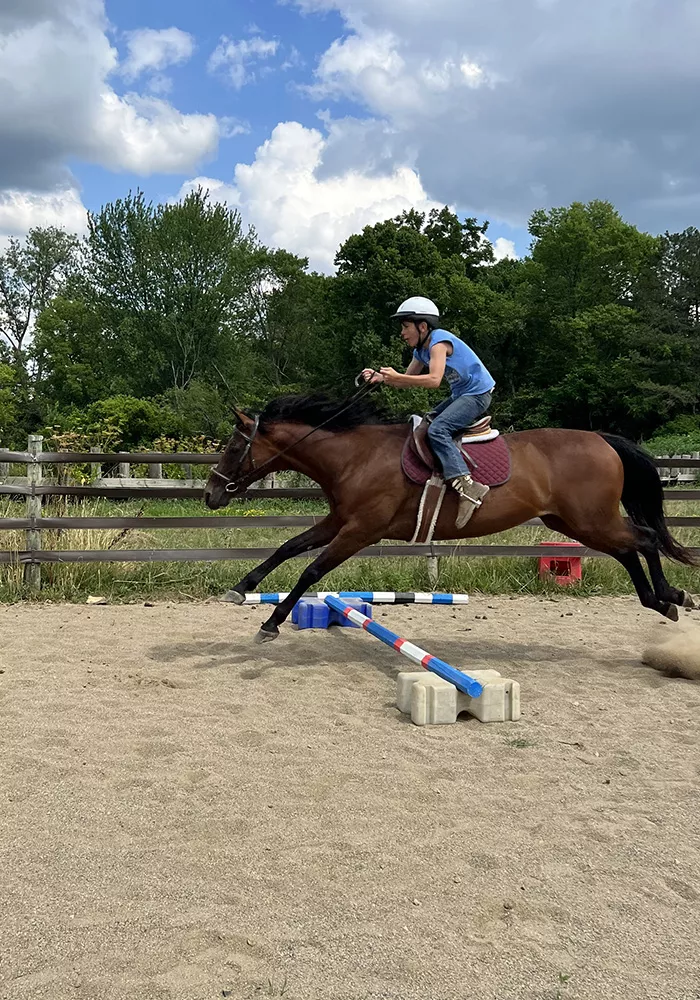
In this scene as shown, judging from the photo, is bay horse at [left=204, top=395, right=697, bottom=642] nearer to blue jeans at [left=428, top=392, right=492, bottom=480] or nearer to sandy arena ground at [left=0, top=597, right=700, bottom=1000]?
blue jeans at [left=428, top=392, right=492, bottom=480]

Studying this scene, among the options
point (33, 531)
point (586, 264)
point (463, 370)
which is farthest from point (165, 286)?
point (463, 370)

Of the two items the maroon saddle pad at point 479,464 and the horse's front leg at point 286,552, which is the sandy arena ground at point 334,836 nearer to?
the horse's front leg at point 286,552

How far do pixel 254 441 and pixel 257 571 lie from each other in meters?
1.01

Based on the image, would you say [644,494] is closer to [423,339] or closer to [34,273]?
[423,339]

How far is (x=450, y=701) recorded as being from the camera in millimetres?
4668

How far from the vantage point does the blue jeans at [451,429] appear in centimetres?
572

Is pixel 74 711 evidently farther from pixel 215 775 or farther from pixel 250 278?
pixel 250 278

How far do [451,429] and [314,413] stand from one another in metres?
1.11

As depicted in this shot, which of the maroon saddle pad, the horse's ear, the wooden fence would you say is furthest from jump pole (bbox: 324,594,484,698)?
the wooden fence

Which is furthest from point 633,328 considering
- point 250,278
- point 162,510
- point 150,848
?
point 150,848

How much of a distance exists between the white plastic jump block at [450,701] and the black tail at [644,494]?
2.33 metres

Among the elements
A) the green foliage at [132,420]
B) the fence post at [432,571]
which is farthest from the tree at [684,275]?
the fence post at [432,571]

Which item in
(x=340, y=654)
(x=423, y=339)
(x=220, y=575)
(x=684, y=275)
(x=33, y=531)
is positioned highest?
(x=684, y=275)

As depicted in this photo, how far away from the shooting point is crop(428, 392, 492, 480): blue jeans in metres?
5.72
